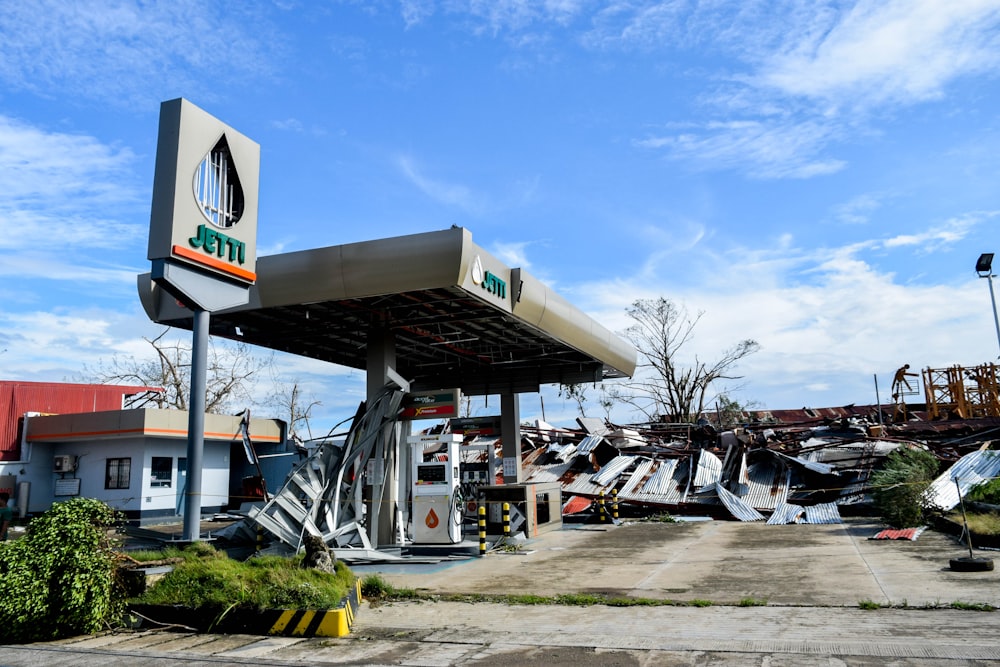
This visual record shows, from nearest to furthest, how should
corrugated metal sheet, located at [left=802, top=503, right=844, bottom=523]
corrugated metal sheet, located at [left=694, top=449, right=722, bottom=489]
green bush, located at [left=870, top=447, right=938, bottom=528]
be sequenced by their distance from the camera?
green bush, located at [left=870, top=447, right=938, bottom=528]
corrugated metal sheet, located at [left=802, top=503, right=844, bottom=523]
corrugated metal sheet, located at [left=694, top=449, right=722, bottom=489]

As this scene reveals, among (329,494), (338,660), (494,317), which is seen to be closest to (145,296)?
(329,494)

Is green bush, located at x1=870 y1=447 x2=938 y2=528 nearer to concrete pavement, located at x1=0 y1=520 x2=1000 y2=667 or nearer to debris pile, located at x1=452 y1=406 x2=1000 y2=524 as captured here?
debris pile, located at x1=452 y1=406 x2=1000 y2=524

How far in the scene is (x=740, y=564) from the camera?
12.9 metres

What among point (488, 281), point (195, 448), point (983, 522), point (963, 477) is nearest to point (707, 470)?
point (963, 477)

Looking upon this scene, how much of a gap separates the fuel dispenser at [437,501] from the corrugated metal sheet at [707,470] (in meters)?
10.8

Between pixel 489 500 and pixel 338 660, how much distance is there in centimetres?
1200

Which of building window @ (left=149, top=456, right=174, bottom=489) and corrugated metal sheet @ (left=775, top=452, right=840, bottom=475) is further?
building window @ (left=149, top=456, right=174, bottom=489)

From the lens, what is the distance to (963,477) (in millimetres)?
18688

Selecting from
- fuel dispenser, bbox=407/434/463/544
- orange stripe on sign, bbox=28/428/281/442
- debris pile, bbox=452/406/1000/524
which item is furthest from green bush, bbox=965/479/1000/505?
orange stripe on sign, bbox=28/428/281/442

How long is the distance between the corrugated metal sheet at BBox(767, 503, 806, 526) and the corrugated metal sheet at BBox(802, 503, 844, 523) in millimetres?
245

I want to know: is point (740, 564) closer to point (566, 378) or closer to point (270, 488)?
point (566, 378)

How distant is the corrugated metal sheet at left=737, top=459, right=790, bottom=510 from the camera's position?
22.6 metres

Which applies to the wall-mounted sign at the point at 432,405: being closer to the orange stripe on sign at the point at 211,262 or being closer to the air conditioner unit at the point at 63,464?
the orange stripe on sign at the point at 211,262

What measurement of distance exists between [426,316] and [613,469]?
12222 millimetres
